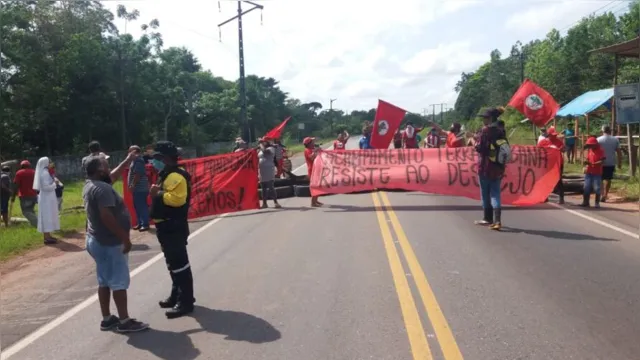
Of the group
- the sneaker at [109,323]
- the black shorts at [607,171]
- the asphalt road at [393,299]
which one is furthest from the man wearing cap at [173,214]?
the black shorts at [607,171]

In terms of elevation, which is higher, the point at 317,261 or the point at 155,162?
the point at 155,162

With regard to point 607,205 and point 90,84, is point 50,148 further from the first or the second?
point 607,205

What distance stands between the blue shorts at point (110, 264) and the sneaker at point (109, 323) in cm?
32

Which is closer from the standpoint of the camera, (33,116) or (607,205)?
(607,205)

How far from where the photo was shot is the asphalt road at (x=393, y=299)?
5.30 m

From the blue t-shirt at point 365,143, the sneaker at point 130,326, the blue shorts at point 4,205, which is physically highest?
the blue t-shirt at point 365,143

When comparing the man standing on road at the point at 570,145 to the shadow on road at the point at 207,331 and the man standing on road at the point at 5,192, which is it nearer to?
the man standing on road at the point at 5,192

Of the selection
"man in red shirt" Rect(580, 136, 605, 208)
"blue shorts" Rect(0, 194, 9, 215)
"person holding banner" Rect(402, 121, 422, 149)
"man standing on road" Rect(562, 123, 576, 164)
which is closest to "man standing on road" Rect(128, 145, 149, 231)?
"blue shorts" Rect(0, 194, 9, 215)

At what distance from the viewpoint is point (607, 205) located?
1387cm

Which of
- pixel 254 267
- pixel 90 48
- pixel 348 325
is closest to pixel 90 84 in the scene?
pixel 90 48

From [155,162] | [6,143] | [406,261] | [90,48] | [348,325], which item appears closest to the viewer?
[348,325]

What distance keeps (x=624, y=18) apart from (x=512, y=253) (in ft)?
152

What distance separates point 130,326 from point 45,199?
6.66 meters

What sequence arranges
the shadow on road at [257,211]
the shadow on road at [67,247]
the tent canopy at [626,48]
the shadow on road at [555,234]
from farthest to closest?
the tent canopy at [626,48] < the shadow on road at [257,211] < the shadow on road at [67,247] < the shadow on road at [555,234]
